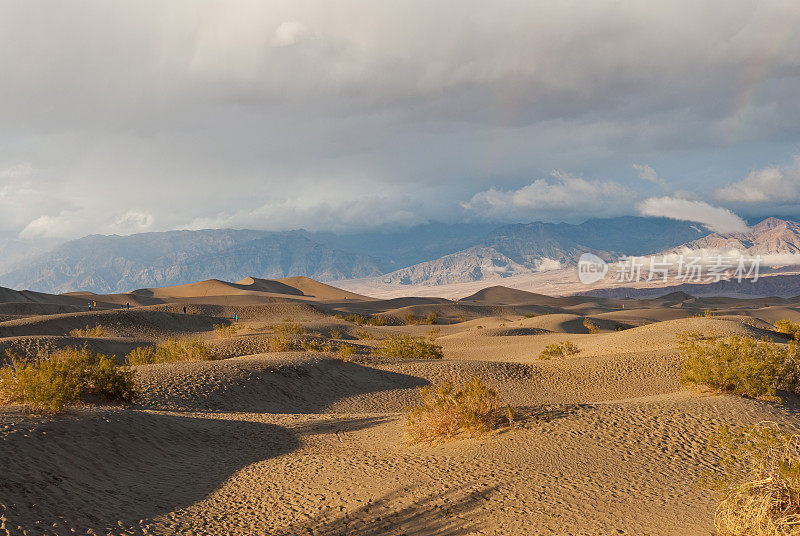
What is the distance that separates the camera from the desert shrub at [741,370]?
1323 centimetres

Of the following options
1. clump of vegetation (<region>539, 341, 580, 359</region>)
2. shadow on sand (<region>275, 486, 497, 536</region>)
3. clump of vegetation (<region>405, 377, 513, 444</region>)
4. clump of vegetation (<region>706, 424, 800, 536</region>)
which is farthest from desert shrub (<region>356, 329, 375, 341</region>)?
clump of vegetation (<region>706, 424, 800, 536</region>)

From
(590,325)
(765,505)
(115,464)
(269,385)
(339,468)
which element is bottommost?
(590,325)

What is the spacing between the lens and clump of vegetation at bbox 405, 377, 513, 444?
11016 millimetres

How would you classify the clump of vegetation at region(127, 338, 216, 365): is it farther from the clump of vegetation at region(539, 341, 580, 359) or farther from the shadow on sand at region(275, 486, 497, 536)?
the shadow on sand at region(275, 486, 497, 536)

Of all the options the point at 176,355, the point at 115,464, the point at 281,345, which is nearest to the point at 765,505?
the point at 115,464

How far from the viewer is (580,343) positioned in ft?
106

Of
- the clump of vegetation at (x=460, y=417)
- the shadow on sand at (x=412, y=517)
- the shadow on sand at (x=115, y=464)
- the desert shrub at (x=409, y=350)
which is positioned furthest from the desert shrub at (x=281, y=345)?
the shadow on sand at (x=412, y=517)

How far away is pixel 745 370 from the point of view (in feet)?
43.7

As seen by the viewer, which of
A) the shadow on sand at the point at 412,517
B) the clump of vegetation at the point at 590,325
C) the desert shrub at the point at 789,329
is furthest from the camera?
the clump of vegetation at the point at 590,325

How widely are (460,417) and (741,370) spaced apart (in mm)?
7114

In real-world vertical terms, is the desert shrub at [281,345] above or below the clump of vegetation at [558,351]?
above

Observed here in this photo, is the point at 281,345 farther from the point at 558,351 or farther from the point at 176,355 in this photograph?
the point at 558,351

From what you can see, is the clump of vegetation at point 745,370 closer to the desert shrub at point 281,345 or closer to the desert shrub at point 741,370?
the desert shrub at point 741,370

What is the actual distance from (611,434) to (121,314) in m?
39.3
